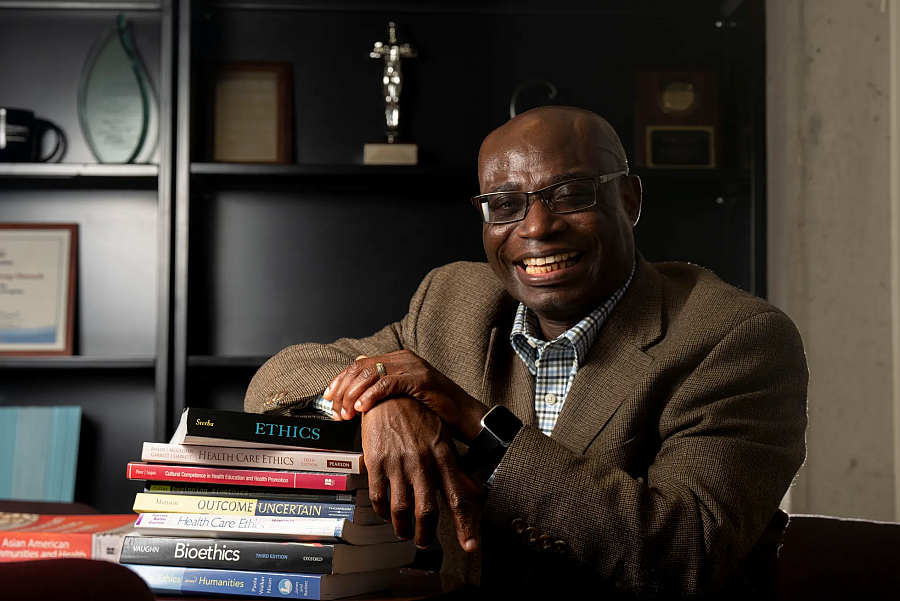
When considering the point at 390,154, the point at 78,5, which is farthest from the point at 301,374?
the point at 78,5

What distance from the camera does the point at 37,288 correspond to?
8.89 feet

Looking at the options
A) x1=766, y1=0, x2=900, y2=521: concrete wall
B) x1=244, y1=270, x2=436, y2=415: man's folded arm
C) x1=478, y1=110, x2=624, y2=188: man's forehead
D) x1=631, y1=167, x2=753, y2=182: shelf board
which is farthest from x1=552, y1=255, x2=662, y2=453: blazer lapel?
x1=631, y1=167, x2=753, y2=182: shelf board

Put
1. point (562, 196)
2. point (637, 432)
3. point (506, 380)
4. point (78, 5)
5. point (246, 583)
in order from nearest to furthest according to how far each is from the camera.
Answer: point (246, 583), point (637, 432), point (562, 196), point (506, 380), point (78, 5)

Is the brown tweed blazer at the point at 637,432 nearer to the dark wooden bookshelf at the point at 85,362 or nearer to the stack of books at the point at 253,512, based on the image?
the stack of books at the point at 253,512

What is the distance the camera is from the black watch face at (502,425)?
1.08m

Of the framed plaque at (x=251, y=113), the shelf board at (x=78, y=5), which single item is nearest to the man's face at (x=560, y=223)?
the framed plaque at (x=251, y=113)

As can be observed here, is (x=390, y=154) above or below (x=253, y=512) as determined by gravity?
above

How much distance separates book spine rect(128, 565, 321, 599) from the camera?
92 cm

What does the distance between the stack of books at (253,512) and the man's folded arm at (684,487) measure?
202mm

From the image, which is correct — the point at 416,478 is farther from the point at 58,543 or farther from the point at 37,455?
the point at 37,455

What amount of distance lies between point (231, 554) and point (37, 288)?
2122 millimetres

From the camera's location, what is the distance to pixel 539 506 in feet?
3.42

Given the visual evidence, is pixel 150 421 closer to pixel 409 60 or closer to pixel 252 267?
pixel 252 267

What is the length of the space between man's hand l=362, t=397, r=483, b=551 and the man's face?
471mm
